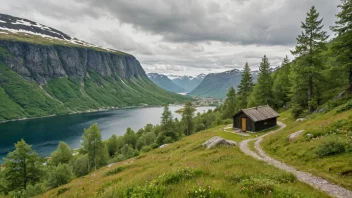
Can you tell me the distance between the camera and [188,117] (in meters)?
96.5

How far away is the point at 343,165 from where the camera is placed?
14961 millimetres

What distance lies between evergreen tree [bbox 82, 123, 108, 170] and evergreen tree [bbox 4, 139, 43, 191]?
747 inches

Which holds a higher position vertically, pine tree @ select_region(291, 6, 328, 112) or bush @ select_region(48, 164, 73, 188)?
pine tree @ select_region(291, 6, 328, 112)

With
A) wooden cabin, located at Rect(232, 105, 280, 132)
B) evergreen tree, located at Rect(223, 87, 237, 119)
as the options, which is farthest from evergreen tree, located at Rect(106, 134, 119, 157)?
wooden cabin, located at Rect(232, 105, 280, 132)

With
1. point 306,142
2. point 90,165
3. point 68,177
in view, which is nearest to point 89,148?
point 90,165

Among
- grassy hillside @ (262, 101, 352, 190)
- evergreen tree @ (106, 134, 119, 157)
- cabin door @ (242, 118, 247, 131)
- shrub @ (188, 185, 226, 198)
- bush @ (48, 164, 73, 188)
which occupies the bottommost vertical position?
evergreen tree @ (106, 134, 119, 157)

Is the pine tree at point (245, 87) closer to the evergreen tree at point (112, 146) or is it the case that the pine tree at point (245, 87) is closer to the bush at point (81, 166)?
the evergreen tree at point (112, 146)

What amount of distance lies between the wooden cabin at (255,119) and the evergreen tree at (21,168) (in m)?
46.2

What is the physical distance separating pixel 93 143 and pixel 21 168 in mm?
21974

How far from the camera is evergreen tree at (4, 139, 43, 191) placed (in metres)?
41.2

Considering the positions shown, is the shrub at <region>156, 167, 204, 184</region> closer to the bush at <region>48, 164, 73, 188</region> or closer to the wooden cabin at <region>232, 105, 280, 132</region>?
the wooden cabin at <region>232, 105, 280, 132</region>

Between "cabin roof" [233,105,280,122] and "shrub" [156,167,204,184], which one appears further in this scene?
"cabin roof" [233,105,280,122]

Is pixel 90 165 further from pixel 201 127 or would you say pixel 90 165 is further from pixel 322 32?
pixel 322 32

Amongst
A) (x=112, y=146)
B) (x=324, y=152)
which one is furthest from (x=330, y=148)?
(x=112, y=146)
